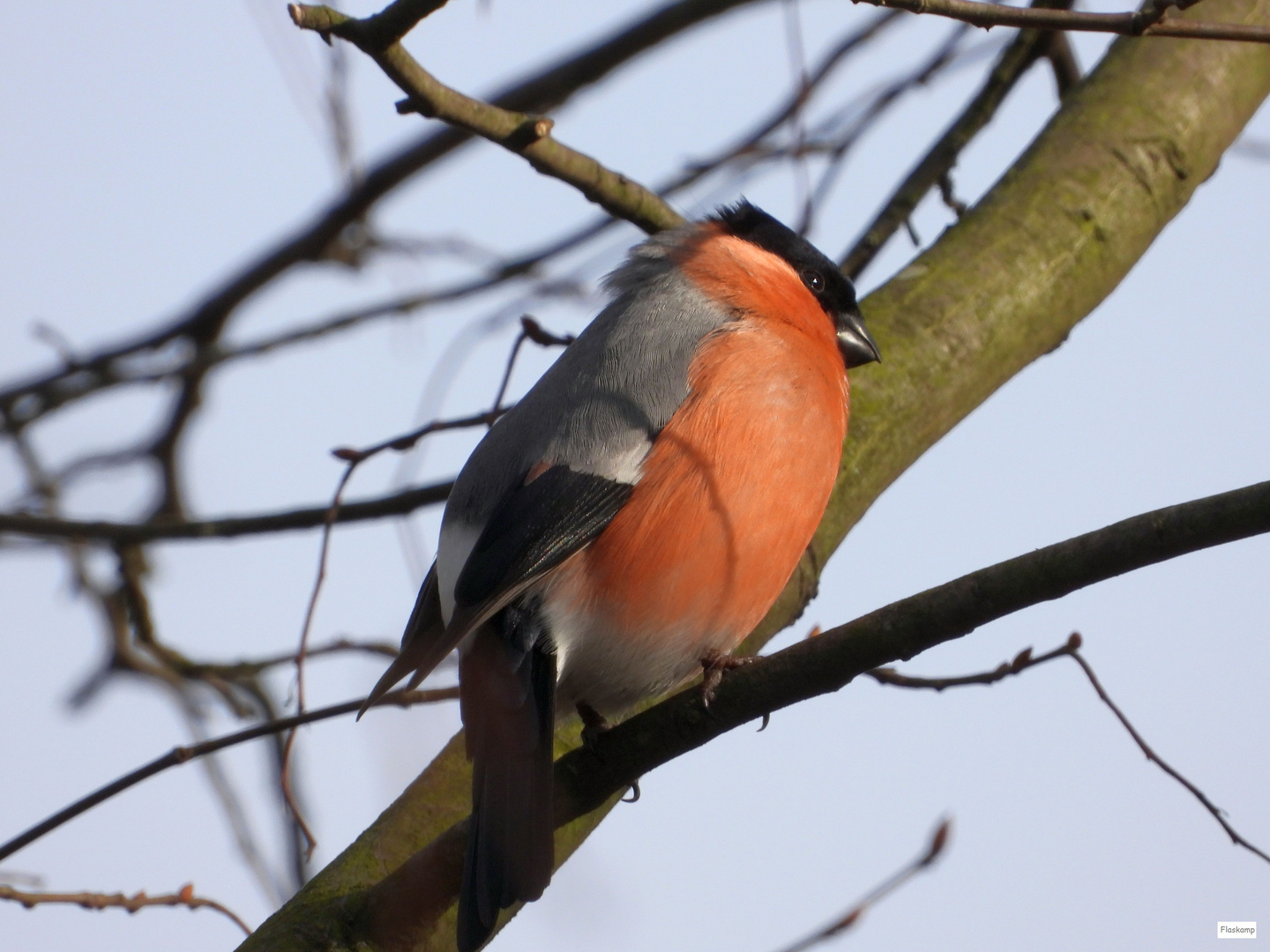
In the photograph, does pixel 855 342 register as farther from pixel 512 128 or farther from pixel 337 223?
pixel 337 223

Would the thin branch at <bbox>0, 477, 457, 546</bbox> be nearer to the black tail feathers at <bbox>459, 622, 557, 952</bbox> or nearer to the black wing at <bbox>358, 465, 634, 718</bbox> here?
the black wing at <bbox>358, 465, 634, 718</bbox>

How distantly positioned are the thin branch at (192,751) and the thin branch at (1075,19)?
5.59 feet

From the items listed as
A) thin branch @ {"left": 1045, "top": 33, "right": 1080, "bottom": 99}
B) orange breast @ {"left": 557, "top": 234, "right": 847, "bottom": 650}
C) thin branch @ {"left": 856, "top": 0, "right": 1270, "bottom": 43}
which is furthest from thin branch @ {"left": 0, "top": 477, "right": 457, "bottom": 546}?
thin branch @ {"left": 1045, "top": 33, "right": 1080, "bottom": 99}

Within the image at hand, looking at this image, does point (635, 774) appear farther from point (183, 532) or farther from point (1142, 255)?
point (1142, 255)

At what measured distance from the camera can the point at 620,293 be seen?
3.64 meters

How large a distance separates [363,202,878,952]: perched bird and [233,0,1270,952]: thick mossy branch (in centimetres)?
33

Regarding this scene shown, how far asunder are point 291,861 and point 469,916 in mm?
1584

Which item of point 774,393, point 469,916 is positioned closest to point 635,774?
point 469,916

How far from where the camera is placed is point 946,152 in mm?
4016

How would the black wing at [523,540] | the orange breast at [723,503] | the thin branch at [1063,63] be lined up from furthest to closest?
the thin branch at [1063,63] < the orange breast at [723,503] < the black wing at [523,540]

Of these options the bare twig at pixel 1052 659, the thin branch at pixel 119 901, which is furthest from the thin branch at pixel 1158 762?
the thin branch at pixel 119 901

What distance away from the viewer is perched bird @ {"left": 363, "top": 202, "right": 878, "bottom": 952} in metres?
2.63

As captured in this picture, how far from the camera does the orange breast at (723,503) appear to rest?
2.75 metres

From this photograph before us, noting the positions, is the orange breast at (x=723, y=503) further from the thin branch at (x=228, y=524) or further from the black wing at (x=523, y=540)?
the thin branch at (x=228, y=524)
